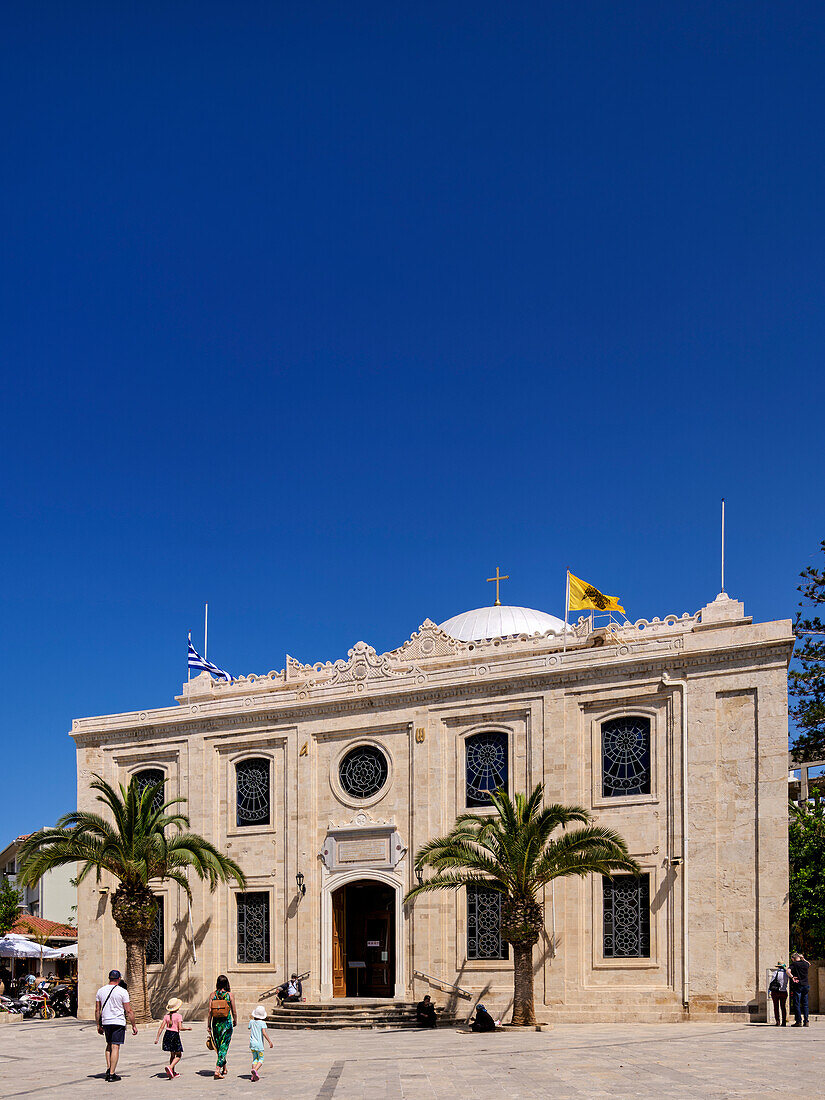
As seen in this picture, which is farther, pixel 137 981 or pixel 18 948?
pixel 18 948

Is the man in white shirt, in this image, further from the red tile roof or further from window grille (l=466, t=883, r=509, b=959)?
the red tile roof

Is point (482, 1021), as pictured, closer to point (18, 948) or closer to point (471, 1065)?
point (471, 1065)

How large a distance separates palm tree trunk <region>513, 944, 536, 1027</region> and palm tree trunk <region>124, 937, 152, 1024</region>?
1068cm

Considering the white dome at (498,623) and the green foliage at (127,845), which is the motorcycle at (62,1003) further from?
the white dome at (498,623)

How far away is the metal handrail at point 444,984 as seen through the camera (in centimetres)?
3014

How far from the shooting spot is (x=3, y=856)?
230 ft

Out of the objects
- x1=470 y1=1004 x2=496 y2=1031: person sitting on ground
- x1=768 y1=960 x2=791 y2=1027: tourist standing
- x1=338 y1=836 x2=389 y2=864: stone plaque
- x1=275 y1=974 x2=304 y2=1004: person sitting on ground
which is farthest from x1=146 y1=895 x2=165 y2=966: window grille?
x1=768 y1=960 x2=791 y2=1027: tourist standing

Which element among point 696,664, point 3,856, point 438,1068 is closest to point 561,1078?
point 438,1068

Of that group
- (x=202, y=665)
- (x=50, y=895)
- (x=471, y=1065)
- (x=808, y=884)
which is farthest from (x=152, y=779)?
(x=50, y=895)

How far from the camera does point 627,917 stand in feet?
94.5

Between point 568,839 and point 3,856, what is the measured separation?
52.6 m

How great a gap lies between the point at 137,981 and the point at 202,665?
9.92 meters

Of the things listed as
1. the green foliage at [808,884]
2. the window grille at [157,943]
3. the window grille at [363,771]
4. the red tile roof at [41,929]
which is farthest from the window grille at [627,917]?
the red tile roof at [41,929]

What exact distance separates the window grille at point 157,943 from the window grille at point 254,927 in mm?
2710
